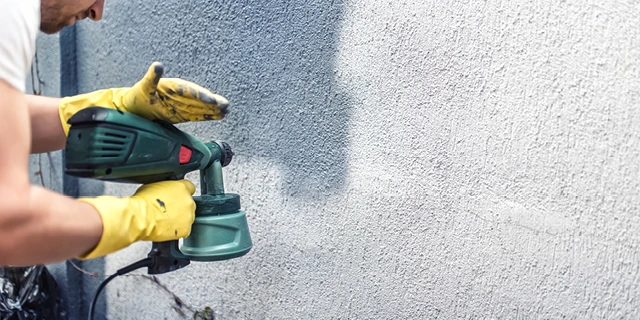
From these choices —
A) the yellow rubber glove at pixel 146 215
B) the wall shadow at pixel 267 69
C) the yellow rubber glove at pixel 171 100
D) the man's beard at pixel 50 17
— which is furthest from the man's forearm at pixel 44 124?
the wall shadow at pixel 267 69

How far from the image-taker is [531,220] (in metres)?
1.48

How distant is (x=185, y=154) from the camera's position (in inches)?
61.2

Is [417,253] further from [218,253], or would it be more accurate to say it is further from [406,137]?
[218,253]

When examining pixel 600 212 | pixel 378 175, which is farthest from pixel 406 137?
pixel 600 212

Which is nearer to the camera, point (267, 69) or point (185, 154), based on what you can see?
point (185, 154)

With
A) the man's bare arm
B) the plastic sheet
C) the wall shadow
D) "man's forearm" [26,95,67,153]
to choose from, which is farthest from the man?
the plastic sheet

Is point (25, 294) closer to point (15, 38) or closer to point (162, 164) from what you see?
point (162, 164)

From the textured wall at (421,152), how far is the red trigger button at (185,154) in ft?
1.63

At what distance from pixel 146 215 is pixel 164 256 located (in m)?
0.19

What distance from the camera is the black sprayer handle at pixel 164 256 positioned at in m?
1.58

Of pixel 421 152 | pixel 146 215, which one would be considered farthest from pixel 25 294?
pixel 421 152

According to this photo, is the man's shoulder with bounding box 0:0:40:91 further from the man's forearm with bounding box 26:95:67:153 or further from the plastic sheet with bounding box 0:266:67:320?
the plastic sheet with bounding box 0:266:67:320

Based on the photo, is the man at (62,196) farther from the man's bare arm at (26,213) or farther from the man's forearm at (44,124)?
the man's forearm at (44,124)

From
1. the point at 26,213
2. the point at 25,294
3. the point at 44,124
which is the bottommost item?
the point at 25,294
